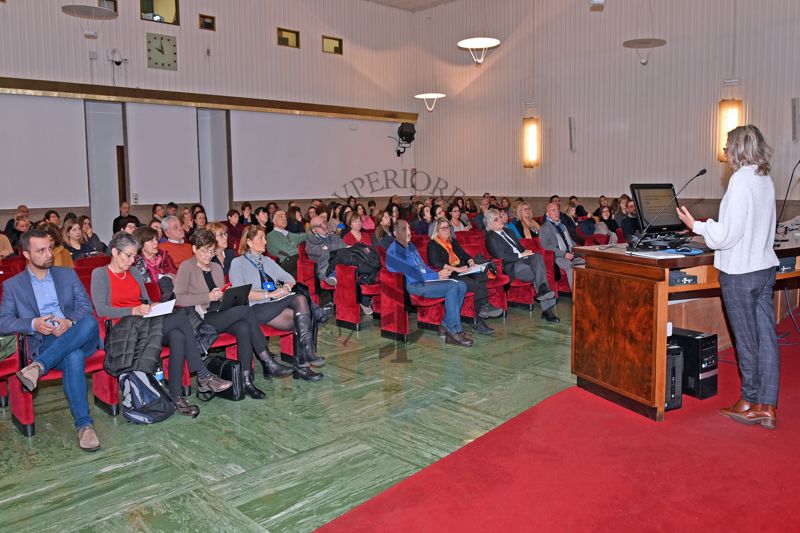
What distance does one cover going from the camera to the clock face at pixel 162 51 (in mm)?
13164

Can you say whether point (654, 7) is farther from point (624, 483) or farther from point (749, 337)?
point (624, 483)

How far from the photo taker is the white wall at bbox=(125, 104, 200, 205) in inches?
514

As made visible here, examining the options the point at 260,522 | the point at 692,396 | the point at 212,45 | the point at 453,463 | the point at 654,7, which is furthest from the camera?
the point at 212,45

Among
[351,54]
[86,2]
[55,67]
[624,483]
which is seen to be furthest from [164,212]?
[624,483]

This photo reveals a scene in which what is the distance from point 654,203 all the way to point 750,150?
0.97 meters

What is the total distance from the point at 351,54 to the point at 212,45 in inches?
146

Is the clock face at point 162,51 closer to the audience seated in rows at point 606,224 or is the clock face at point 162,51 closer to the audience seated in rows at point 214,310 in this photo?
the audience seated in rows at point 606,224

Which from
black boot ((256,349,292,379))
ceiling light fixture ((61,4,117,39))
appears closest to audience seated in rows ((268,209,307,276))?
black boot ((256,349,292,379))

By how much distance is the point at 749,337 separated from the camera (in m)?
3.82

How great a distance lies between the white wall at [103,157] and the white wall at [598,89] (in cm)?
772

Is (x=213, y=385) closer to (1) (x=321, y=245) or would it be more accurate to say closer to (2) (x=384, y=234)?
(1) (x=321, y=245)

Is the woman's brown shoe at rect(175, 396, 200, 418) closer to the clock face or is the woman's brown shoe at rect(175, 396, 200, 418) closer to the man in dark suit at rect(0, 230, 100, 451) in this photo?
the man in dark suit at rect(0, 230, 100, 451)

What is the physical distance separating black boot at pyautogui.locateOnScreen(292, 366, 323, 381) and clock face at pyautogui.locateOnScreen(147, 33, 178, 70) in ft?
32.2

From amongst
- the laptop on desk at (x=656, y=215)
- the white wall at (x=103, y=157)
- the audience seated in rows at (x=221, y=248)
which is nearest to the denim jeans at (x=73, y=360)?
the audience seated in rows at (x=221, y=248)
